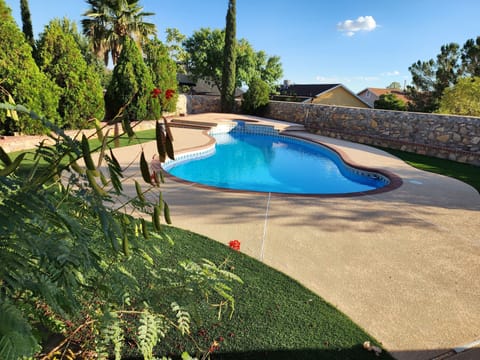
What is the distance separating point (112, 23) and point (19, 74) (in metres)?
13.0

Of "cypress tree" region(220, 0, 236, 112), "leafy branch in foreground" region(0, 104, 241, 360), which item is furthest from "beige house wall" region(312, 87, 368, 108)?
"leafy branch in foreground" region(0, 104, 241, 360)

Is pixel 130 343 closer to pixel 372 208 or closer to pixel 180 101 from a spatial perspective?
pixel 372 208

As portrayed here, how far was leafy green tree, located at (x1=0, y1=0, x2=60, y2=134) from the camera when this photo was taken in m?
9.09

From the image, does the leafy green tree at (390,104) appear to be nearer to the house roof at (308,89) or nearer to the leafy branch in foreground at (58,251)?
the house roof at (308,89)

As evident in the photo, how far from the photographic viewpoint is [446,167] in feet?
37.0

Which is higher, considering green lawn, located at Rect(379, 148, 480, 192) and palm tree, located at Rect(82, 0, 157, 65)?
palm tree, located at Rect(82, 0, 157, 65)

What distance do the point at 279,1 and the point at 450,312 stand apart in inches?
1102

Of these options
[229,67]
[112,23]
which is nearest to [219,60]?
[229,67]

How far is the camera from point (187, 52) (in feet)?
123

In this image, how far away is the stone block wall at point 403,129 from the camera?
12.8 metres

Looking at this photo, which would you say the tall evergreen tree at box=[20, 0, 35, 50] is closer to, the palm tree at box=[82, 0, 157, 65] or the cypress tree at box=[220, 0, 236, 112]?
the palm tree at box=[82, 0, 157, 65]

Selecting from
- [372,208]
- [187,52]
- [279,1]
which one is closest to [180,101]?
[279,1]

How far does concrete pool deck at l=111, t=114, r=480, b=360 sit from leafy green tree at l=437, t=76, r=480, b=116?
1473cm

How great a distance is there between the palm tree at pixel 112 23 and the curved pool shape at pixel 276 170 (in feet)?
34.1
